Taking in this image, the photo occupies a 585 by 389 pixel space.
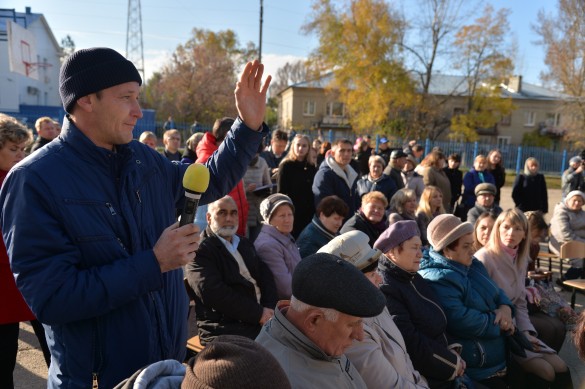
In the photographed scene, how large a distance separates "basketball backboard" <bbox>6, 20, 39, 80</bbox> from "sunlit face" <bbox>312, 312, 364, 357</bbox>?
1001 inches

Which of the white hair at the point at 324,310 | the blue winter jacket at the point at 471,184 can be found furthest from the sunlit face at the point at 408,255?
the blue winter jacket at the point at 471,184

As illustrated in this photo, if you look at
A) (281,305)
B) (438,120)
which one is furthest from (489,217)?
(438,120)

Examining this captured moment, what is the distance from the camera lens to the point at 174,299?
174 centimetres

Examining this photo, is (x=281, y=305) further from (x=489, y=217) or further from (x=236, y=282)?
(x=489, y=217)

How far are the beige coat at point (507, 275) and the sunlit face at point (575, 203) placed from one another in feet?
10.9

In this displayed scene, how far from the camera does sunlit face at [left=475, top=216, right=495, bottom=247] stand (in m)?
4.84

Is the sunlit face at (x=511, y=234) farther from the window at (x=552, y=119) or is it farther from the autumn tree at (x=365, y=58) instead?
the window at (x=552, y=119)

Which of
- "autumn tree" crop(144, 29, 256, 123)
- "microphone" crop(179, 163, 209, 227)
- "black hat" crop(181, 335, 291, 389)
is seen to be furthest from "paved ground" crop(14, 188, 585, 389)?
"autumn tree" crop(144, 29, 256, 123)

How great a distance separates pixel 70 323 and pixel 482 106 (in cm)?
3218

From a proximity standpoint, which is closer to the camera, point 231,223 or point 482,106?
point 231,223

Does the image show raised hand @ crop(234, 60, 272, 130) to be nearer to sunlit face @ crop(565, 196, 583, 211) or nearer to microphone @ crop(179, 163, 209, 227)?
microphone @ crop(179, 163, 209, 227)

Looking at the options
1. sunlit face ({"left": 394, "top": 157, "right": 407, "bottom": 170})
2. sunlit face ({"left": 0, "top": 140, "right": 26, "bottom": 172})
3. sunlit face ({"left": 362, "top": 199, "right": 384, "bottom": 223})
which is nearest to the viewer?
sunlit face ({"left": 0, "top": 140, "right": 26, "bottom": 172})

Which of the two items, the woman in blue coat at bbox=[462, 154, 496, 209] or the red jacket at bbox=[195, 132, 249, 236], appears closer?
the red jacket at bbox=[195, 132, 249, 236]

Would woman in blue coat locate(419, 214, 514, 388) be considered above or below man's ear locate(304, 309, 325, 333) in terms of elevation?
below
